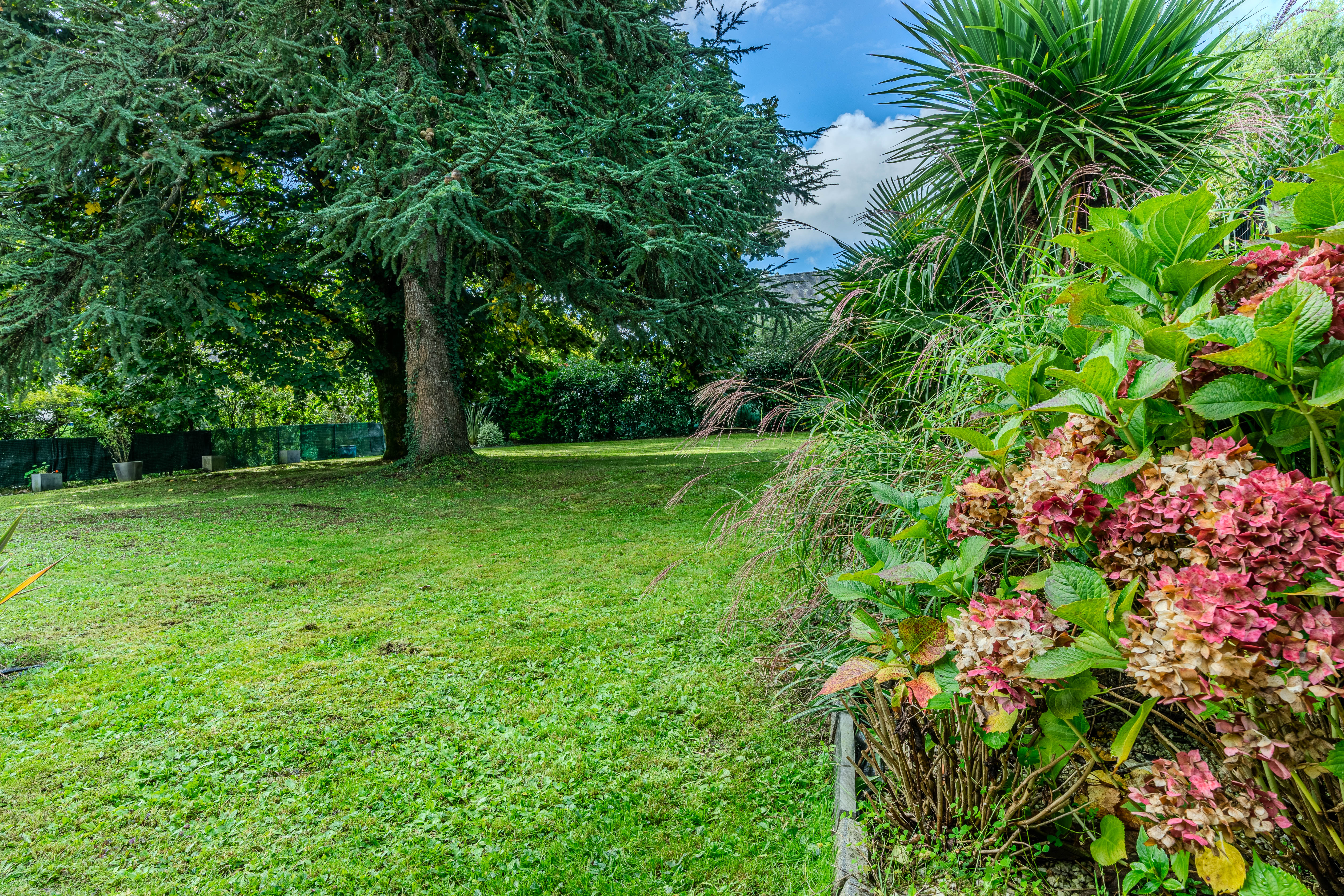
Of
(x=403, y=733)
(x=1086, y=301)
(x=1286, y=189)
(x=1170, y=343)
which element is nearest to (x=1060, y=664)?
(x=1170, y=343)

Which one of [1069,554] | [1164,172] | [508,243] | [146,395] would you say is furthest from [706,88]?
[146,395]

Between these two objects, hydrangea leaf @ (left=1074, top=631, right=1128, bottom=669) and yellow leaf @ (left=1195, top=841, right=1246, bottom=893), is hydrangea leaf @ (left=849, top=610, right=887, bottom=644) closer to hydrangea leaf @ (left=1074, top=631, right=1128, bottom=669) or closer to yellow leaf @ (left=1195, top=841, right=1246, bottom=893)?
hydrangea leaf @ (left=1074, top=631, right=1128, bottom=669)

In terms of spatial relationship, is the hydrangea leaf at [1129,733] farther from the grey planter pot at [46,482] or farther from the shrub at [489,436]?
the shrub at [489,436]

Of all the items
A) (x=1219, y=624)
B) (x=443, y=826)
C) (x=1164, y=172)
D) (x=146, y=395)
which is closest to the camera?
(x=1219, y=624)

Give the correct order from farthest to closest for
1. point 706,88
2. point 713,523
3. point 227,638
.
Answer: point 706,88 < point 713,523 < point 227,638

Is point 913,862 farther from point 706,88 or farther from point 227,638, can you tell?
point 706,88

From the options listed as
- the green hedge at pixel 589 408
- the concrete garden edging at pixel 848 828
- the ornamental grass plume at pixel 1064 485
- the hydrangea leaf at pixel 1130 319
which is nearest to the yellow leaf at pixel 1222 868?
the ornamental grass plume at pixel 1064 485

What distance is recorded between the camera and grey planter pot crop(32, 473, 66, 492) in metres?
13.3

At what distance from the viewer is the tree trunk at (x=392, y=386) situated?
13.4 m

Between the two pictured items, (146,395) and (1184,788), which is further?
(146,395)

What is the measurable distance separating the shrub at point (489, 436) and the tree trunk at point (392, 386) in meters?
7.62

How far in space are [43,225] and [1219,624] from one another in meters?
15.2

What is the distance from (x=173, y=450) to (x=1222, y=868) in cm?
1948

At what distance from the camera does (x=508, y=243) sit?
8852mm
